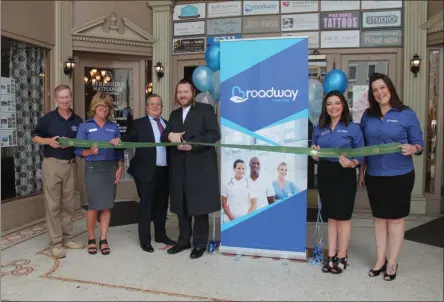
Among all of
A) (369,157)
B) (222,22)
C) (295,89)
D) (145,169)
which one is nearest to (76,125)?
(145,169)

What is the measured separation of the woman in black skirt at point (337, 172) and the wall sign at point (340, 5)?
A: 3.24 m

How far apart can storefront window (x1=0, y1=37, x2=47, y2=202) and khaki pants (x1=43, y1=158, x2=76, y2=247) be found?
1492 mm

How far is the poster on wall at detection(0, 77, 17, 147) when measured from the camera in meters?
5.23

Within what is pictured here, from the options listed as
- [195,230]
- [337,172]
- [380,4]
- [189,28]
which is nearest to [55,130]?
[195,230]

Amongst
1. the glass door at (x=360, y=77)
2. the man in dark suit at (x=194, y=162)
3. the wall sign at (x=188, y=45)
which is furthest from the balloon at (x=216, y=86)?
the glass door at (x=360, y=77)

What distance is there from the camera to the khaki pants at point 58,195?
407cm

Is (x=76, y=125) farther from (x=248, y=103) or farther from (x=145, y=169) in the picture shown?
(x=248, y=103)

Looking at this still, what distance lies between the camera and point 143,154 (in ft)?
13.7

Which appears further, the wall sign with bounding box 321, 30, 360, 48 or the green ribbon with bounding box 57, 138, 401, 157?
the wall sign with bounding box 321, 30, 360, 48

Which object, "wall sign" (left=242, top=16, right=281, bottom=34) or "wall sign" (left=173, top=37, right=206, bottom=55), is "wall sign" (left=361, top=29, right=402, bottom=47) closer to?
"wall sign" (left=242, top=16, right=281, bottom=34)

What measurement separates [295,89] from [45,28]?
13.2 feet

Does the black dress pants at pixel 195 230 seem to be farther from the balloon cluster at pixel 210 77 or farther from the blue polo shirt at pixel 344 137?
the blue polo shirt at pixel 344 137

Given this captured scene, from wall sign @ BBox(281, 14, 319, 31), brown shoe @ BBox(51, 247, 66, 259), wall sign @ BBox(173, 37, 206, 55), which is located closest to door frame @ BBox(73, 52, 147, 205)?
wall sign @ BBox(173, 37, 206, 55)

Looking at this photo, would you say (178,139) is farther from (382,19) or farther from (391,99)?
(382,19)
